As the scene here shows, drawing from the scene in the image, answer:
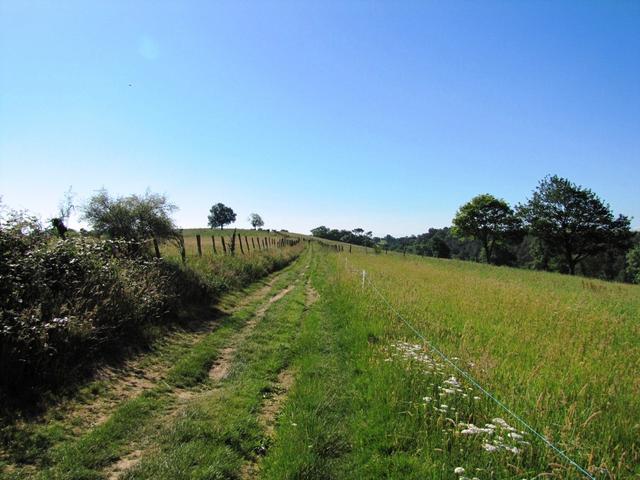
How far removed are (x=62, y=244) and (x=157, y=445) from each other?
577cm

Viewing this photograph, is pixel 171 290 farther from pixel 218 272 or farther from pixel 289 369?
pixel 289 369

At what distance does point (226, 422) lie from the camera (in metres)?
4.59

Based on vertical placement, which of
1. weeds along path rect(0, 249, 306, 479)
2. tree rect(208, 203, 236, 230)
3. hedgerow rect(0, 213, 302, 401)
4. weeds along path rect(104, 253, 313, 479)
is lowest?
weeds along path rect(104, 253, 313, 479)

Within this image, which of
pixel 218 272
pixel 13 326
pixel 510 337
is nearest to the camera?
pixel 13 326

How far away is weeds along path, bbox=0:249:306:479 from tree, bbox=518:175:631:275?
51.2m

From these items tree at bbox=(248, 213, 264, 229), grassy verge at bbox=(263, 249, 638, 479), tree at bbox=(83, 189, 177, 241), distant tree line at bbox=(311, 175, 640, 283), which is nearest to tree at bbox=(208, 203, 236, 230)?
tree at bbox=(248, 213, 264, 229)

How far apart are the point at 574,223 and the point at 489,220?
13.4 m

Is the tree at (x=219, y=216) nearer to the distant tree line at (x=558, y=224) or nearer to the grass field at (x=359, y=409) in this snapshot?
the distant tree line at (x=558, y=224)

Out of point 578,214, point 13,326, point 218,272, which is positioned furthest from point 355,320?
point 578,214

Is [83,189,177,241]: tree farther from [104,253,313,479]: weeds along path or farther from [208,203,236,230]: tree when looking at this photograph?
[208,203,236,230]: tree

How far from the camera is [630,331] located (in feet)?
28.3

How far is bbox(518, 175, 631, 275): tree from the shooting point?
1698 inches

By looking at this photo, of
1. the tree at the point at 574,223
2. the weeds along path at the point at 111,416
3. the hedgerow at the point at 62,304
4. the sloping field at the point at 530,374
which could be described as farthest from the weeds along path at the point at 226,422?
the tree at the point at 574,223

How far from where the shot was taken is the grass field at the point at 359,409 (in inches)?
138
